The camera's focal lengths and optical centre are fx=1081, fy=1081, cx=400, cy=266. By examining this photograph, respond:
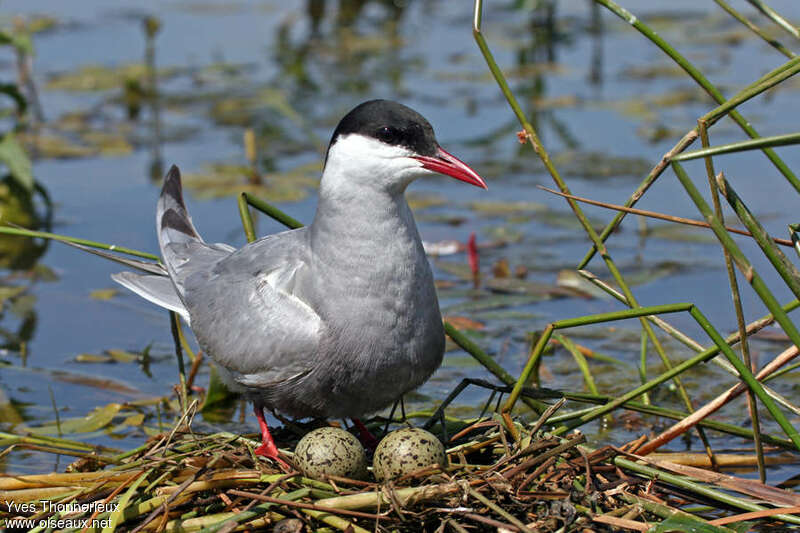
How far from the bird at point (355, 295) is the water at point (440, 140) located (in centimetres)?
110

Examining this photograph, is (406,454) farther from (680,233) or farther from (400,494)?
(680,233)

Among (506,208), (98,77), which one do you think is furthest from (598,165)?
(98,77)

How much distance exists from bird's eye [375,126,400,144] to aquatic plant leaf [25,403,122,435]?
1.92 meters

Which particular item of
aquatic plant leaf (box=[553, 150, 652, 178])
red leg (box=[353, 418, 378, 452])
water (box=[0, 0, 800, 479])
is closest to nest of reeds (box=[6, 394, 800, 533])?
red leg (box=[353, 418, 378, 452])

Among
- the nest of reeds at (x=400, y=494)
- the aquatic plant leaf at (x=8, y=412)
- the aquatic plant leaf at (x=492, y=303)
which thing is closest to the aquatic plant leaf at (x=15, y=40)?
the aquatic plant leaf at (x=8, y=412)

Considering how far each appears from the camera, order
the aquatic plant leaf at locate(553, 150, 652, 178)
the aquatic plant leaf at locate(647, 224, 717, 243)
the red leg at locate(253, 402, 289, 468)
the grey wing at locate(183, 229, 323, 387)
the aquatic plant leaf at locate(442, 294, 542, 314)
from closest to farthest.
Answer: the red leg at locate(253, 402, 289, 468), the grey wing at locate(183, 229, 323, 387), the aquatic plant leaf at locate(442, 294, 542, 314), the aquatic plant leaf at locate(647, 224, 717, 243), the aquatic plant leaf at locate(553, 150, 652, 178)

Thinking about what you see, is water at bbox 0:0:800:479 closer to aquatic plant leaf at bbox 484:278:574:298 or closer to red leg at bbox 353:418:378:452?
aquatic plant leaf at bbox 484:278:574:298

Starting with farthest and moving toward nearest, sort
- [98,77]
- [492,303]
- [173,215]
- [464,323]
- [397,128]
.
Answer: [98,77]
[492,303]
[464,323]
[173,215]
[397,128]

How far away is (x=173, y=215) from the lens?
5242 millimetres

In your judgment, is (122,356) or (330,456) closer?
(330,456)

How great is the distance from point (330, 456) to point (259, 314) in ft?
2.75

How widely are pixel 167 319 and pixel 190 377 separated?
1.22 metres

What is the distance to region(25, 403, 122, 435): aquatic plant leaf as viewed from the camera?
4.83 metres

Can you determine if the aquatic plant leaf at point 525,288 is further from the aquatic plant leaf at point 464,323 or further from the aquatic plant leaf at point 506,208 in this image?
the aquatic plant leaf at point 506,208
